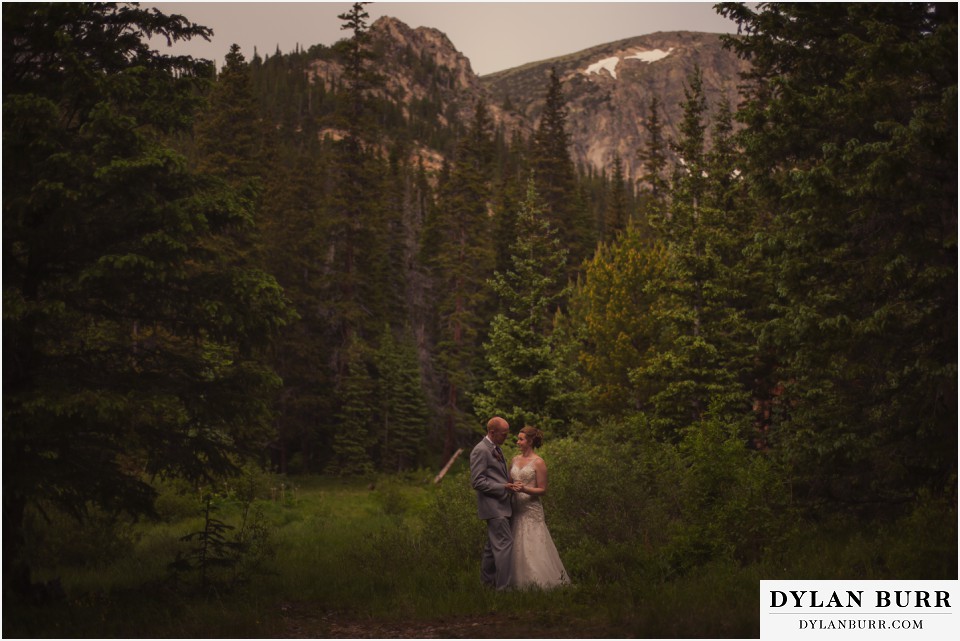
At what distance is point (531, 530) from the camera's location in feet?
38.8

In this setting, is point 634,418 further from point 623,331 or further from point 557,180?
point 557,180

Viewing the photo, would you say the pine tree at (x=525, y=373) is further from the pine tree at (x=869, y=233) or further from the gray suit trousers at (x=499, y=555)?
the gray suit trousers at (x=499, y=555)

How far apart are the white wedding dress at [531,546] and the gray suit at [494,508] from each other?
11 centimetres

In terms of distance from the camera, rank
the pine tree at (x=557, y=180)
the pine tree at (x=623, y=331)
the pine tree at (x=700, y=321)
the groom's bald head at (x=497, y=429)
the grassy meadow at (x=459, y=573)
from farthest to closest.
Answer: the pine tree at (x=557, y=180) → the pine tree at (x=623, y=331) → the pine tree at (x=700, y=321) → the groom's bald head at (x=497, y=429) → the grassy meadow at (x=459, y=573)

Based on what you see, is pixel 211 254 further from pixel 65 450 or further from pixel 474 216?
pixel 474 216

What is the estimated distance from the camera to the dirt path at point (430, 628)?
9.22 m

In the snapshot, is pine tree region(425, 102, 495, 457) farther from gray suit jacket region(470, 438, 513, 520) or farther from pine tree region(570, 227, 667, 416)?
gray suit jacket region(470, 438, 513, 520)

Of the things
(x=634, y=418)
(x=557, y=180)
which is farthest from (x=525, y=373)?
(x=557, y=180)

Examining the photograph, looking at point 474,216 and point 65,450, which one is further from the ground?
point 474,216

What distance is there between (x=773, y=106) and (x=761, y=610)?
865cm

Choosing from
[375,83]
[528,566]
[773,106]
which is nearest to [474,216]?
[375,83]

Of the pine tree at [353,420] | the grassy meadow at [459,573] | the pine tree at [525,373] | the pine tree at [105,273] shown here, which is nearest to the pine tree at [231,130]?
the pine tree at [353,420]

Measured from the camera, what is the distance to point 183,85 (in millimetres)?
11633

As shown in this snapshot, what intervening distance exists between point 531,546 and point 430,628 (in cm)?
240
